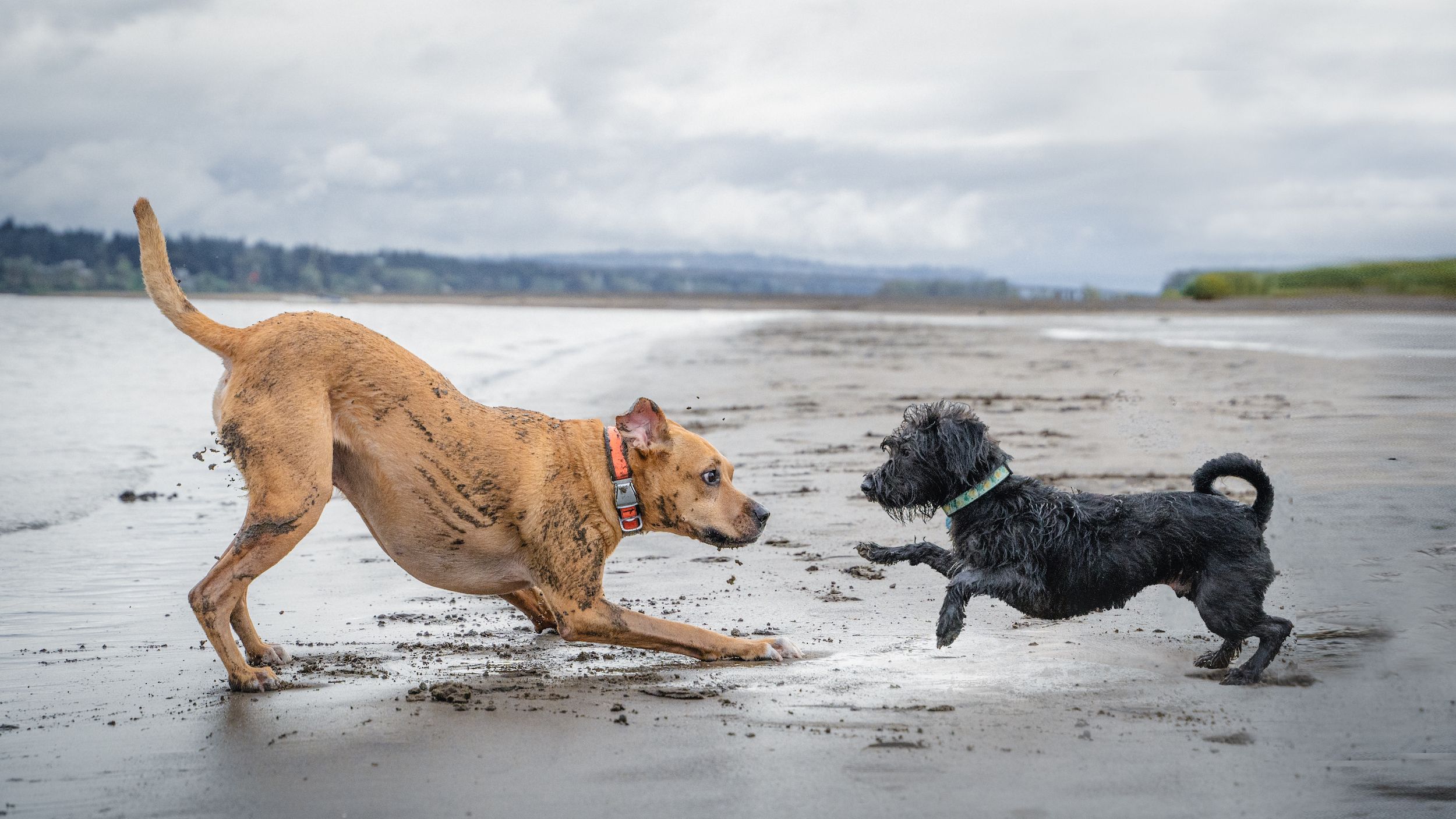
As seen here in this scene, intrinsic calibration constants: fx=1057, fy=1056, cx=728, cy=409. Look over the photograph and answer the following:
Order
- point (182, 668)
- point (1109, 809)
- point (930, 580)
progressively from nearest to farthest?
point (1109, 809), point (182, 668), point (930, 580)

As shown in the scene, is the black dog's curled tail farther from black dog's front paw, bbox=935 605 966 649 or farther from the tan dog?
the tan dog

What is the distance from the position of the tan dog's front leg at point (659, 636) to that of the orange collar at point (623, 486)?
458 millimetres

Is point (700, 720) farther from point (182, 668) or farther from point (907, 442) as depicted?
point (182, 668)

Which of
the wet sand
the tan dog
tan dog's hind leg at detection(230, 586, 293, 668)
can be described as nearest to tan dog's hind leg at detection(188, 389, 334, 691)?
the tan dog

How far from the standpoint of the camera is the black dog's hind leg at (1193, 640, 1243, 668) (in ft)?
16.5

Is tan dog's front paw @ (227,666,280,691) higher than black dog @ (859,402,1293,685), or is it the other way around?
black dog @ (859,402,1293,685)

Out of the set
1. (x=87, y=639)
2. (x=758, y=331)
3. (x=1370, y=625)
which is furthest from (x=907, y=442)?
(x=758, y=331)

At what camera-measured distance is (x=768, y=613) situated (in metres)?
5.93

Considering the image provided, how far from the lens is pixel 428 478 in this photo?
514cm

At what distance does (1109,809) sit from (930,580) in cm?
322

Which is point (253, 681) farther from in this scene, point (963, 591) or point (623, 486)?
point (963, 591)

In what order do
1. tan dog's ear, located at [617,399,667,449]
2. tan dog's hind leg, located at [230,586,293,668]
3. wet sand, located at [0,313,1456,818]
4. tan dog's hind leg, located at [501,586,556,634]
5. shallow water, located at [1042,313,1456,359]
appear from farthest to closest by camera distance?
shallow water, located at [1042,313,1456,359]
tan dog's hind leg, located at [501,586,556,634]
tan dog's ear, located at [617,399,667,449]
tan dog's hind leg, located at [230,586,293,668]
wet sand, located at [0,313,1456,818]

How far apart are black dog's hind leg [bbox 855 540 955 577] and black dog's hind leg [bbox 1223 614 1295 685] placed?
4.67 ft

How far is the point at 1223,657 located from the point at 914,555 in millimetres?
1540
